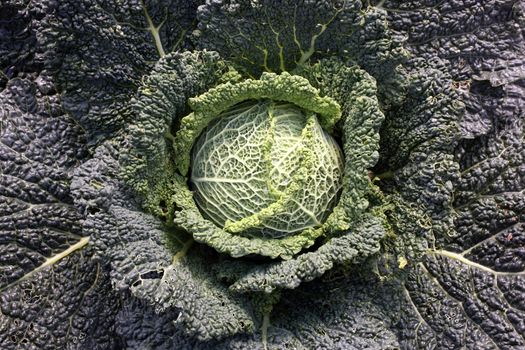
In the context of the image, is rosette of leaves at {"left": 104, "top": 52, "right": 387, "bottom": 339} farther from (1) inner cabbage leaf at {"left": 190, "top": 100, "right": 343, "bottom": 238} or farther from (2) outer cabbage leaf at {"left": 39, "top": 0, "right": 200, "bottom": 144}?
(2) outer cabbage leaf at {"left": 39, "top": 0, "right": 200, "bottom": 144}

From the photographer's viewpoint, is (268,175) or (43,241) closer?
(268,175)

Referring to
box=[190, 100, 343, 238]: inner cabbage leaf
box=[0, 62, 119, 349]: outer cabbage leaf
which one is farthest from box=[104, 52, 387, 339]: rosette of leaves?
box=[0, 62, 119, 349]: outer cabbage leaf

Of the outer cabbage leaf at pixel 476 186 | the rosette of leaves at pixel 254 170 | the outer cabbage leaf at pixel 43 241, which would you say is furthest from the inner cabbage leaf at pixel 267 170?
the outer cabbage leaf at pixel 43 241

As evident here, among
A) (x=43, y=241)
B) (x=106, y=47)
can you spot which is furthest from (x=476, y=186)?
(x=43, y=241)

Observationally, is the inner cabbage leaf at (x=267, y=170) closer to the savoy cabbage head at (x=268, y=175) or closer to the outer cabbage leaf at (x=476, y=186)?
the savoy cabbage head at (x=268, y=175)

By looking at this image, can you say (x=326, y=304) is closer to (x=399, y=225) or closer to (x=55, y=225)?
(x=399, y=225)

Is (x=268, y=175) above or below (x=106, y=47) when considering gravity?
below

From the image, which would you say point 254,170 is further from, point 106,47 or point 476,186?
point 476,186

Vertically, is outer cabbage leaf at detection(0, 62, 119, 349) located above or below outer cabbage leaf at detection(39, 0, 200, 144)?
below
